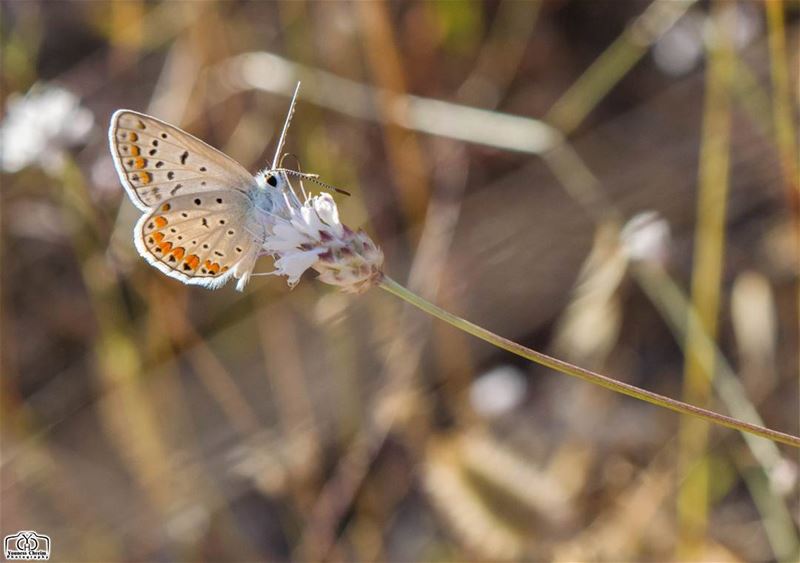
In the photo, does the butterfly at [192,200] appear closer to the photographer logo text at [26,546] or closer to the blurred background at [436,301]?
the blurred background at [436,301]

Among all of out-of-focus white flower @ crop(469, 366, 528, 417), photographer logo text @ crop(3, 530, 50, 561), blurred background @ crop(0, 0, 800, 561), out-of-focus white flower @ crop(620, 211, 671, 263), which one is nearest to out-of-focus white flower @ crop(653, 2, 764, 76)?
blurred background @ crop(0, 0, 800, 561)

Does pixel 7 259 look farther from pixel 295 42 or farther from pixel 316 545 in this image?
pixel 316 545

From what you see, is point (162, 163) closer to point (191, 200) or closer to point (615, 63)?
point (191, 200)

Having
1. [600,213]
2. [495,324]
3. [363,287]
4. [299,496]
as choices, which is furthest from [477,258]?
[363,287]

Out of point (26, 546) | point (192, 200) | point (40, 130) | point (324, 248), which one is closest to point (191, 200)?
point (192, 200)

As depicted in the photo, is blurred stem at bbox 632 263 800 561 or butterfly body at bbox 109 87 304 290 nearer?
butterfly body at bbox 109 87 304 290

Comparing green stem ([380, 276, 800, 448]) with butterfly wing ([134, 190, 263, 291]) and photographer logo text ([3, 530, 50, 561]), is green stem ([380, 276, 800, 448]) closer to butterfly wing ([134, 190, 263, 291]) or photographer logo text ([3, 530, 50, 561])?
butterfly wing ([134, 190, 263, 291])
